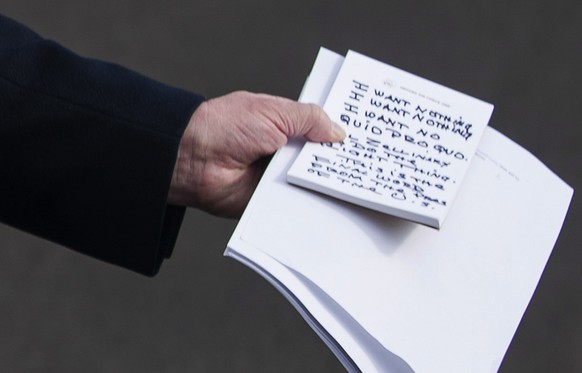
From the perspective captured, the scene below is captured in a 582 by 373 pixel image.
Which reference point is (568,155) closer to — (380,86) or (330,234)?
(380,86)

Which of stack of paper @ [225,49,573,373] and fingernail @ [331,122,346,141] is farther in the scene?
fingernail @ [331,122,346,141]

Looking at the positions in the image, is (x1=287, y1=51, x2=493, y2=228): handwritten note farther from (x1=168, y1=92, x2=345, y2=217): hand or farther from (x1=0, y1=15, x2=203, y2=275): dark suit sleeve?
(x1=0, y1=15, x2=203, y2=275): dark suit sleeve

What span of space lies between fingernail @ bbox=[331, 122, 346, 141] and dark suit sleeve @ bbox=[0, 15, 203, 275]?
0.15 m

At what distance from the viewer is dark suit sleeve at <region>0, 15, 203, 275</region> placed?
1.23 meters

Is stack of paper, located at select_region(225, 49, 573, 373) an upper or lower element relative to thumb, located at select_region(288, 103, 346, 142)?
lower

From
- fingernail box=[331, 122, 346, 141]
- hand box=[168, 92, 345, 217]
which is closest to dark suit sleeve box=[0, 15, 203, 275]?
hand box=[168, 92, 345, 217]

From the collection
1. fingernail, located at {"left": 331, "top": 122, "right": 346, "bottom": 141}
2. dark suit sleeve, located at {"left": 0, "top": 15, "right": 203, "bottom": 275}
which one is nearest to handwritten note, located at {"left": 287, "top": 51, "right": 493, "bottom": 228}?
fingernail, located at {"left": 331, "top": 122, "right": 346, "bottom": 141}

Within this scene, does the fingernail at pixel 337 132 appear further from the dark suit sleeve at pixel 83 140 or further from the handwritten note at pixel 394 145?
the dark suit sleeve at pixel 83 140

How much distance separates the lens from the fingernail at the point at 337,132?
1.27m

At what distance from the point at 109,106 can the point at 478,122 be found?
0.43 metres

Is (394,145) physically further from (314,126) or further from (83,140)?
(83,140)

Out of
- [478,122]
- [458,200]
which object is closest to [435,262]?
[458,200]

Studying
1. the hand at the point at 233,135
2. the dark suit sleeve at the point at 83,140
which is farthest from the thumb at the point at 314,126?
the dark suit sleeve at the point at 83,140

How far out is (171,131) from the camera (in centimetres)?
123
